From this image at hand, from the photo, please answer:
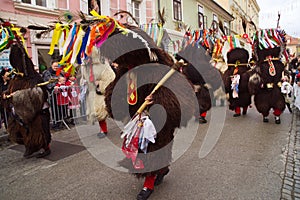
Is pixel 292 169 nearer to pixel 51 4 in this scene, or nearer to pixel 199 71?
pixel 199 71

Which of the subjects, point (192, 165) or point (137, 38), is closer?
point (137, 38)

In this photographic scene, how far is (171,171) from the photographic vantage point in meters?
3.34

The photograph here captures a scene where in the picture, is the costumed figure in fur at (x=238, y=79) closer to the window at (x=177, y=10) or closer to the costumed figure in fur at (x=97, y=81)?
the costumed figure in fur at (x=97, y=81)

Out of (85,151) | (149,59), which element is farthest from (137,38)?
(85,151)

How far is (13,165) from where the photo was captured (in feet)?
12.6

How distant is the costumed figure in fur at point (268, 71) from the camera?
18.2 ft

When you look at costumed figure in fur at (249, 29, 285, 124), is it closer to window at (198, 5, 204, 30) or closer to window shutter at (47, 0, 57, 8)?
window shutter at (47, 0, 57, 8)

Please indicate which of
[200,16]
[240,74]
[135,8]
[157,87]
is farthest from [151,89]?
[200,16]

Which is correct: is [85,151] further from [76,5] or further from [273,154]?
[76,5]

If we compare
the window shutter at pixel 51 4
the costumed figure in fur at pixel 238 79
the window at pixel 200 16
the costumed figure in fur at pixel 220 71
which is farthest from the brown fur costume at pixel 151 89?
the window at pixel 200 16

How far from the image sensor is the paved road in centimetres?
282

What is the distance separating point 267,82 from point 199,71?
154 cm

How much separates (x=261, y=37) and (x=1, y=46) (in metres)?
5.11

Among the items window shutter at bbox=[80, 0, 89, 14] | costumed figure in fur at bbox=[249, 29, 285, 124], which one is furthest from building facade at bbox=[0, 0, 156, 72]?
costumed figure in fur at bbox=[249, 29, 285, 124]
